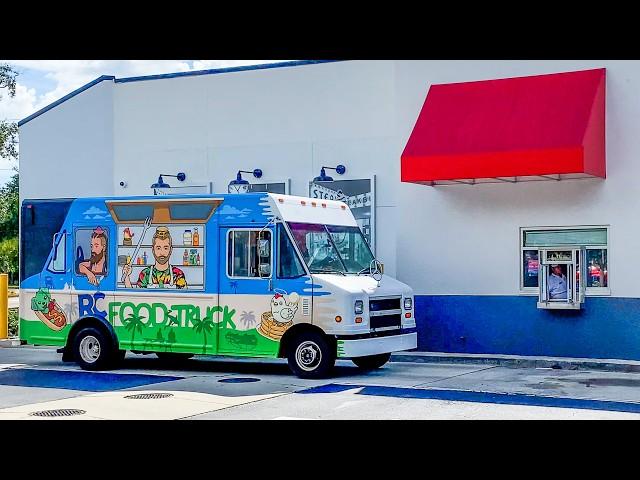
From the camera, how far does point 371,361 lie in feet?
51.4

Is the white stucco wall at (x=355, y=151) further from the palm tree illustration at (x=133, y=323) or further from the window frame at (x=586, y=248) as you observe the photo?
the palm tree illustration at (x=133, y=323)

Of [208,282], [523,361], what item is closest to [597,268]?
[523,361]

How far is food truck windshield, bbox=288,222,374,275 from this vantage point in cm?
1448

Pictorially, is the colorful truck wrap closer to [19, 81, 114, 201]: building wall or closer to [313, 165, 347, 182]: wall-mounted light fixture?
[313, 165, 347, 182]: wall-mounted light fixture

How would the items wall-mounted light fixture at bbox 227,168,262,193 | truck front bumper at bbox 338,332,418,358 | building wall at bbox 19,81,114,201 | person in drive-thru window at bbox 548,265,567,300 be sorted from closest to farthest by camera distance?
truck front bumper at bbox 338,332,418,358
person in drive-thru window at bbox 548,265,567,300
wall-mounted light fixture at bbox 227,168,262,193
building wall at bbox 19,81,114,201

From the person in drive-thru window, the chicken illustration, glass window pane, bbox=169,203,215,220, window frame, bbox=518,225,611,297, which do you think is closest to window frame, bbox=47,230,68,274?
glass window pane, bbox=169,203,215,220

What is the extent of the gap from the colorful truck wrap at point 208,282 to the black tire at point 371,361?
0.02 metres

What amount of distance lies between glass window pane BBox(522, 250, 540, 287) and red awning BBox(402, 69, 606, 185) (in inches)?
53.1

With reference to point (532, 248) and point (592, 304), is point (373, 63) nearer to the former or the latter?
point (532, 248)

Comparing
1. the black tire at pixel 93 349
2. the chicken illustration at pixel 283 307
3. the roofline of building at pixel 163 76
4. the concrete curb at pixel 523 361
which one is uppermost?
the roofline of building at pixel 163 76

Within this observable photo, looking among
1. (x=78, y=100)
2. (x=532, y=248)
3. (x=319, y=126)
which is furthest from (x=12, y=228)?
(x=532, y=248)

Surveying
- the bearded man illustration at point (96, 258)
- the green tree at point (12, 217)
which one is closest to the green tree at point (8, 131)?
the green tree at point (12, 217)

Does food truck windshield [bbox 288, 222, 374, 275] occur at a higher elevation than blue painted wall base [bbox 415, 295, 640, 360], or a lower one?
higher

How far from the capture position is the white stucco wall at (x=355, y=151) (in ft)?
53.6
